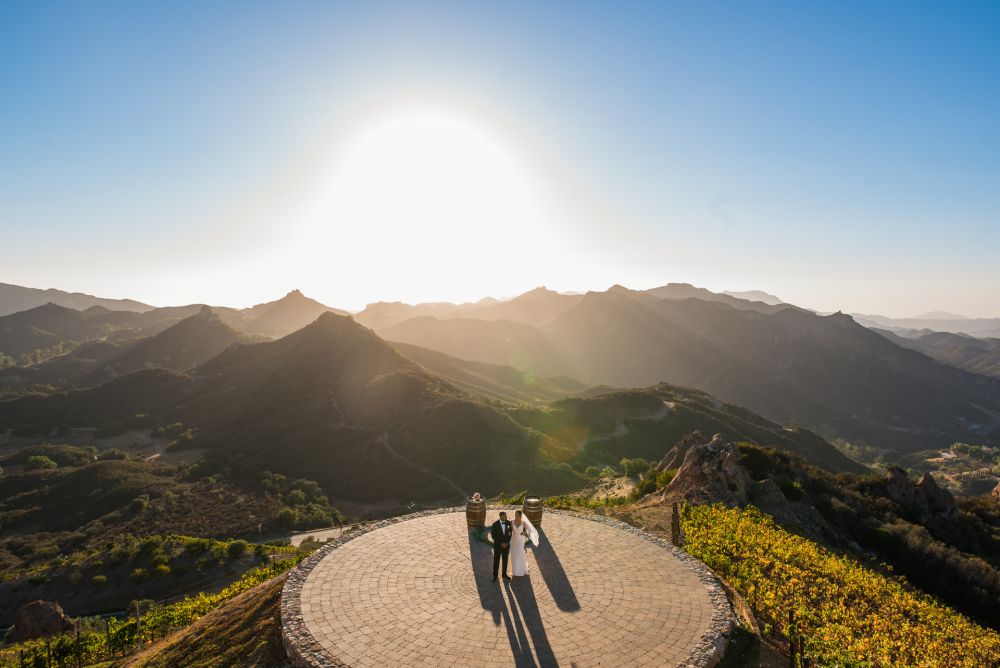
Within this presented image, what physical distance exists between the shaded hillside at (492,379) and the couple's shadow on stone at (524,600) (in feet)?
362

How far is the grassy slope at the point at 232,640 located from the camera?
11.5m

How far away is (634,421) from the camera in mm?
84312


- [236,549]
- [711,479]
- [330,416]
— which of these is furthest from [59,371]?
[711,479]

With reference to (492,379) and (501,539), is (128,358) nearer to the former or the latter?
(492,379)

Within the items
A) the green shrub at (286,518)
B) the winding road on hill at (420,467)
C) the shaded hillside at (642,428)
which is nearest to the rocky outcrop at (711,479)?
the winding road on hill at (420,467)

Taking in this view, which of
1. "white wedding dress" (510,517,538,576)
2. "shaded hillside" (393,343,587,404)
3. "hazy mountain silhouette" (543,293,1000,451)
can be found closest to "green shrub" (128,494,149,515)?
"white wedding dress" (510,517,538,576)

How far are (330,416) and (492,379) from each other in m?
76.2

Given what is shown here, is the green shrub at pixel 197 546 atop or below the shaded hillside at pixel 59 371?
below

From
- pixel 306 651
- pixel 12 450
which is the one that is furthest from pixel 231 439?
pixel 306 651

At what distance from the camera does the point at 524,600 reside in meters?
12.5

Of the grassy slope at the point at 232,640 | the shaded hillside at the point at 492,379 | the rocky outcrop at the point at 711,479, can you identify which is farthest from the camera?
the shaded hillside at the point at 492,379

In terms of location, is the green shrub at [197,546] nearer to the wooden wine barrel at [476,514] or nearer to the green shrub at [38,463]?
the wooden wine barrel at [476,514]

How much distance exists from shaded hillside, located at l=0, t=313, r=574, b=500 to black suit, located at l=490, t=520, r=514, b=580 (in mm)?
46876

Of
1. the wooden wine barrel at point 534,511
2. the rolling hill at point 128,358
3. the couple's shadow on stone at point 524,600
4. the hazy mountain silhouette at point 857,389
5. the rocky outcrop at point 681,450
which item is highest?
the rolling hill at point 128,358
